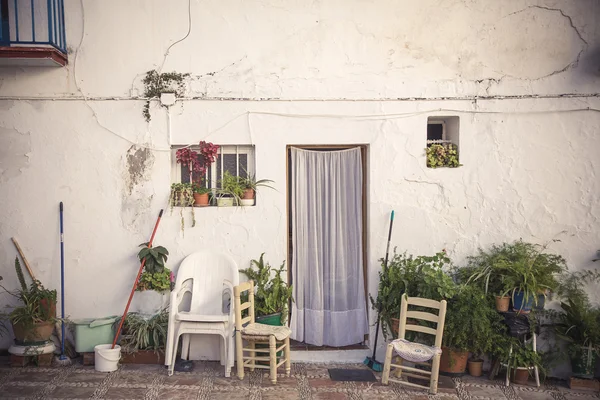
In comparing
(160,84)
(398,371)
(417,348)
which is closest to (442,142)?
(417,348)

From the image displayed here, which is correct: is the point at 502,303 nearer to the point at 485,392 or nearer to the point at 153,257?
the point at 485,392

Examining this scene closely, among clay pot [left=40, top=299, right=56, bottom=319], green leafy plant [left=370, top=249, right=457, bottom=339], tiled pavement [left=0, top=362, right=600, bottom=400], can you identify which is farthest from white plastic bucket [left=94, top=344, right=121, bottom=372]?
green leafy plant [left=370, top=249, right=457, bottom=339]

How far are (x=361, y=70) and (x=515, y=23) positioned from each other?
6.47 feet

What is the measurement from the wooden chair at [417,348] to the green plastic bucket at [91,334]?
3213 millimetres

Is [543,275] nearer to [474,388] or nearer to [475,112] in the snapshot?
A: [474,388]

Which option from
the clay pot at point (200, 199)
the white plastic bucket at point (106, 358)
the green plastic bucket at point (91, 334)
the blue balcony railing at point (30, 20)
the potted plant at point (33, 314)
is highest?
the blue balcony railing at point (30, 20)

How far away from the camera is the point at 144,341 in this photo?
597cm

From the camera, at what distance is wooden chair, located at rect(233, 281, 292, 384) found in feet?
17.9

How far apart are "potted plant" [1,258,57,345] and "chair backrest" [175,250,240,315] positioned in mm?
1508

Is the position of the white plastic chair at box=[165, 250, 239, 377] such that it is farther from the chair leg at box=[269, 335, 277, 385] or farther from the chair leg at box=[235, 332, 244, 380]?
the chair leg at box=[269, 335, 277, 385]

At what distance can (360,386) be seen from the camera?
5531 mm

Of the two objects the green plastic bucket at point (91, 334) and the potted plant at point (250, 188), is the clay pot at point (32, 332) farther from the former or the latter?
the potted plant at point (250, 188)

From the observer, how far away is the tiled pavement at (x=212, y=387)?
5.22 metres

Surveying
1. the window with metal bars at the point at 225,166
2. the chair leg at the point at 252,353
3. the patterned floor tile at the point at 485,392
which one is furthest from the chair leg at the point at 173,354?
the patterned floor tile at the point at 485,392
